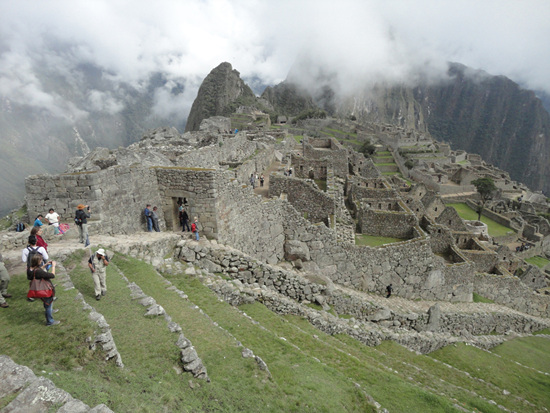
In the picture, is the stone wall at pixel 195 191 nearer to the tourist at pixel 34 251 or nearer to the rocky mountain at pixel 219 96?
the tourist at pixel 34 251

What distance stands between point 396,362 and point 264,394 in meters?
7.69

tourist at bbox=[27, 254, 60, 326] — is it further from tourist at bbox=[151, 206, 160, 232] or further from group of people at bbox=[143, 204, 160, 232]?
tourist at bbox=[151, 206, 160, 232]

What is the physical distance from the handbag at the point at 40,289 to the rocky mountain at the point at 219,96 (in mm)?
99346

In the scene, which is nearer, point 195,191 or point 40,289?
point 40,289

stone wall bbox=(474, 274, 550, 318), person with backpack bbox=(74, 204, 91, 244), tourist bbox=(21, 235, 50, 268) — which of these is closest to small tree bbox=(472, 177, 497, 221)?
stone wall bbox=(474, 274, 550, 318)

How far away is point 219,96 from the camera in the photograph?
110 metres

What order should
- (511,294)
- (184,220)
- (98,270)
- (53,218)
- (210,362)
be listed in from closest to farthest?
(210,362) → (98,270) → (53,218) → (184,220) → (511,294)

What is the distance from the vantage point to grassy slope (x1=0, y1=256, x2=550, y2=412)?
207 inches

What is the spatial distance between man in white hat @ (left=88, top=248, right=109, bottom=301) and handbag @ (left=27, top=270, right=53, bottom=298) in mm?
1252

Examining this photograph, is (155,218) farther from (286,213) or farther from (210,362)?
(210,362)

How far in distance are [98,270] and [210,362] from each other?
3639mm

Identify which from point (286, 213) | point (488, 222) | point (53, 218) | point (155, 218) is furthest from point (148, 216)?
point (488, 222)

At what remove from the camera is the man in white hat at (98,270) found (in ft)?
24.8

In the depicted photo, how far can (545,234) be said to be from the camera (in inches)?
2010
